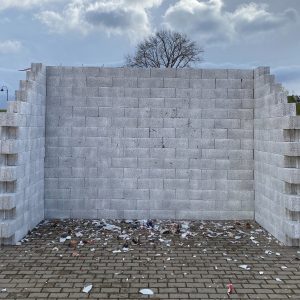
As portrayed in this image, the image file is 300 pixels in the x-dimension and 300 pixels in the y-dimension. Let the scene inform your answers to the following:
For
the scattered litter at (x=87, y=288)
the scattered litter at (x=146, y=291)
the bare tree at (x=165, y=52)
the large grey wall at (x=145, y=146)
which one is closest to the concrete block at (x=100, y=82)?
the large grey wall at (x=145, y=146)

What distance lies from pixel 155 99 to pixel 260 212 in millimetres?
3184

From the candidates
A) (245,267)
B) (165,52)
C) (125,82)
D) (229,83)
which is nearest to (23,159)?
(125,82)

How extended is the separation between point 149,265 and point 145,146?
3.10 meters

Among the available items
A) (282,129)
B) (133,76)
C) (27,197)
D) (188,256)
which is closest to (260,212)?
(282,129)

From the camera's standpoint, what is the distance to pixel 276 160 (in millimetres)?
6672

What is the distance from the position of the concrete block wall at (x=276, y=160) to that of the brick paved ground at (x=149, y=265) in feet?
1.39

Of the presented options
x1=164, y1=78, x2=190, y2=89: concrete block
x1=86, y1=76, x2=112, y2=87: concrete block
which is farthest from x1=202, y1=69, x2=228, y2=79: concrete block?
x1=86, y1=76, x2=112, y2=87: concrete block

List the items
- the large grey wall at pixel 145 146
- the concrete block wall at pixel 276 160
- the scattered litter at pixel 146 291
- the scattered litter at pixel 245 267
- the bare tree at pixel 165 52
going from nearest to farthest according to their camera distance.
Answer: the scattered litter at pixel 146 291 → the scattered litter at pixel 245 267 → the concrete block wall at pixel 276 160 → the large grey wall at pixel 145 146 → the bare tree at pixel 165 52

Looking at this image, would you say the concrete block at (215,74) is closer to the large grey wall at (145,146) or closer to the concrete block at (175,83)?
the large grey wall at (145,146)

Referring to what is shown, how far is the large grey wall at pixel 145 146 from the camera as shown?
786cm

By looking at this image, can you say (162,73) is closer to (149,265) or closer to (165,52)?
(149,265)

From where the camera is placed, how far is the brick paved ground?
446 centimetres

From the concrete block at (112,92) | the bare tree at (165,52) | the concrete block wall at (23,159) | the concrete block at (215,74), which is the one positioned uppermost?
the bare tree at (165,52)

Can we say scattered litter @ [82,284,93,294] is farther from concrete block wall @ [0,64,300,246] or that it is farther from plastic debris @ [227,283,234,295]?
concrete block wall @ [0,64,300,246]
